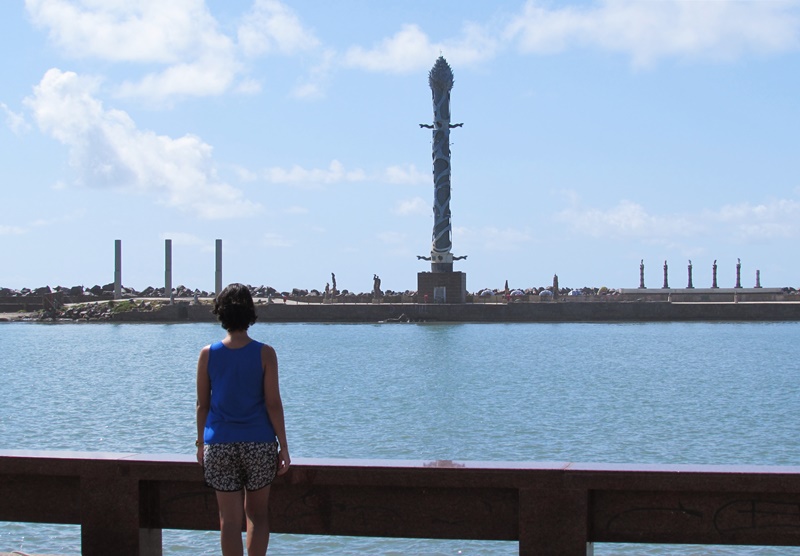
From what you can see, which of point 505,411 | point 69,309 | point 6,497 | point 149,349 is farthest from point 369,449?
point 69,309

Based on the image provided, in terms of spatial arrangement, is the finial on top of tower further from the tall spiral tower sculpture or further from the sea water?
the sea water

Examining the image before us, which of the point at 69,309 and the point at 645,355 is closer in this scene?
the point at 645,355

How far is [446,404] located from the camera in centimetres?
2219

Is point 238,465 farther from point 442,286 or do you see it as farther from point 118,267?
point 118,267

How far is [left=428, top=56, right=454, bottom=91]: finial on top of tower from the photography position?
2309 inches

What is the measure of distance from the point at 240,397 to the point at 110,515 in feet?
3.40

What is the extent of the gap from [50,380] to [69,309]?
139ft

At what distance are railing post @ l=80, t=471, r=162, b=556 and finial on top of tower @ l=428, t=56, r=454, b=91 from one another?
2183 inches

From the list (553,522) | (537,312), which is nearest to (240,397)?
(553,522)

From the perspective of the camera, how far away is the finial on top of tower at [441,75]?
2309 inches

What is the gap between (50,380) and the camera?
30.4 meters

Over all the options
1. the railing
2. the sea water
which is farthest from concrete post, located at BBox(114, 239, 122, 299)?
the railing

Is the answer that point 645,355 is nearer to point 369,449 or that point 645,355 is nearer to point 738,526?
point 369,449

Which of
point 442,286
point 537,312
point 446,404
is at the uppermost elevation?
point 442,286
